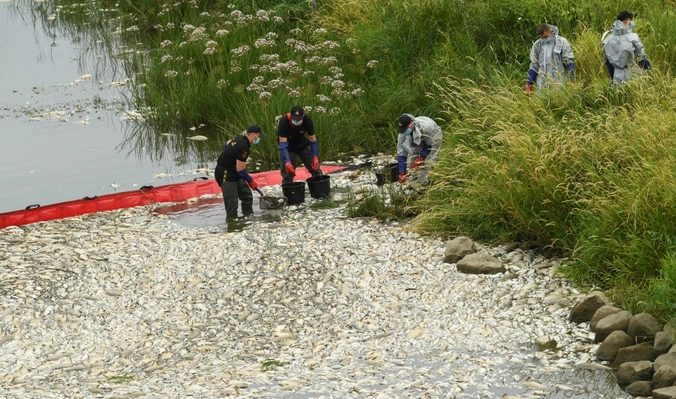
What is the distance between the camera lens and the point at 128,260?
36.9ft

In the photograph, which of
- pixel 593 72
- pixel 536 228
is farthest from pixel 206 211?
pixel 593 72

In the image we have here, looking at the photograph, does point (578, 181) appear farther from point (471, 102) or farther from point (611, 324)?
point (471, 102)

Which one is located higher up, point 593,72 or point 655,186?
point 593,72

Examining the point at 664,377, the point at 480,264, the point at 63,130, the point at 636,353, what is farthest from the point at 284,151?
the point at 664,377

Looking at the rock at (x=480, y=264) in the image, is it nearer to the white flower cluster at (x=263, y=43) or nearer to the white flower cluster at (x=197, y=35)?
the white flower cluster at (x=263, y=43)

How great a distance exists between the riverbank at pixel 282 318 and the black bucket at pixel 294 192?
828 mm

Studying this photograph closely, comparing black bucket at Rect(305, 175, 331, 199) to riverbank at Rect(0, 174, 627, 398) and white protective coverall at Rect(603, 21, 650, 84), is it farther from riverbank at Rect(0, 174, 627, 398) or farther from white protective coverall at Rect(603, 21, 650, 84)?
white protective coverall at Rect(603, 21, 650, 84)

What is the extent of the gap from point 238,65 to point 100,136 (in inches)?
110

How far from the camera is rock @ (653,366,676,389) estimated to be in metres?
7.59

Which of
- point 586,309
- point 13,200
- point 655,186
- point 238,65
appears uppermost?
point 238,65

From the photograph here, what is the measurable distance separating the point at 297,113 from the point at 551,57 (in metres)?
3.51

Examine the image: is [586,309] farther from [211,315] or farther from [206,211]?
[206,211]

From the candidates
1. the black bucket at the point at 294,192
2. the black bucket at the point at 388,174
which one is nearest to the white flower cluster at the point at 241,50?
the black bucket at the point at 294,192

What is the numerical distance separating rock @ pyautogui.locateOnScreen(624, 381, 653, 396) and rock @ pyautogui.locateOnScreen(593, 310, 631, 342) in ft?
Result: 2.64
